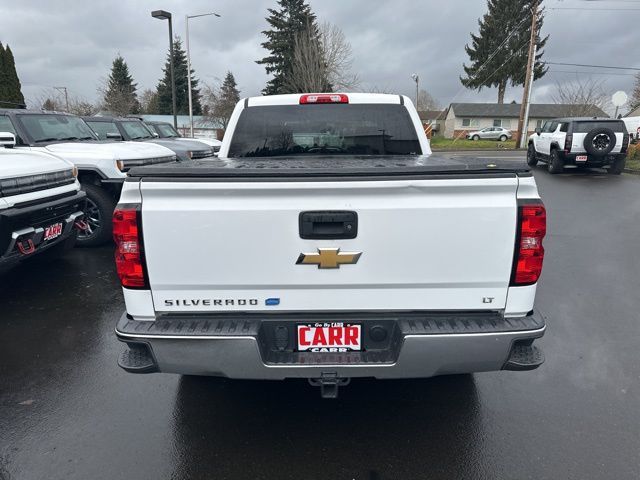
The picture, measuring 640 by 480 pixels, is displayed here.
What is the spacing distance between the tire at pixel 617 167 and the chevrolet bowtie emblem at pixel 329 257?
15.7 meters

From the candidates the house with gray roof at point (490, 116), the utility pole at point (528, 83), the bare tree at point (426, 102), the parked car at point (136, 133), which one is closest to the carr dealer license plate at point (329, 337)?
the parked car at point (136, 133)

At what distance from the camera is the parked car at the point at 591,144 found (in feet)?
46.4

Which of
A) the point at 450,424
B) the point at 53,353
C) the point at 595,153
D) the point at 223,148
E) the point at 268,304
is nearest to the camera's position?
the point at 268,304

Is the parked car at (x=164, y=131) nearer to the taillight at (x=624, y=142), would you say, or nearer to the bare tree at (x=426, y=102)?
A: the taillight at (x=624, y=142)

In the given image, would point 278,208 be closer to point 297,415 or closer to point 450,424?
point 297,415

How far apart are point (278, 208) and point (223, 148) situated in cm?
211

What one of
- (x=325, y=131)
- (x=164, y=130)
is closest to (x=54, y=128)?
(x=325, y=131)

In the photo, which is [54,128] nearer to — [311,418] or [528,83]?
[311,418]

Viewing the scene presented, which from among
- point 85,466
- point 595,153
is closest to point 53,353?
point 85,466

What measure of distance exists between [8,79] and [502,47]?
49.0m

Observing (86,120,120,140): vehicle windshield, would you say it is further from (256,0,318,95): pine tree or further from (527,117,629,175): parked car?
(256,0,318,95): pine tree

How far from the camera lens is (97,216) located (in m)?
6.79

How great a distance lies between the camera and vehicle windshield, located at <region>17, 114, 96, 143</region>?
23.5ft

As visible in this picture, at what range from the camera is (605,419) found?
288 centimetres
